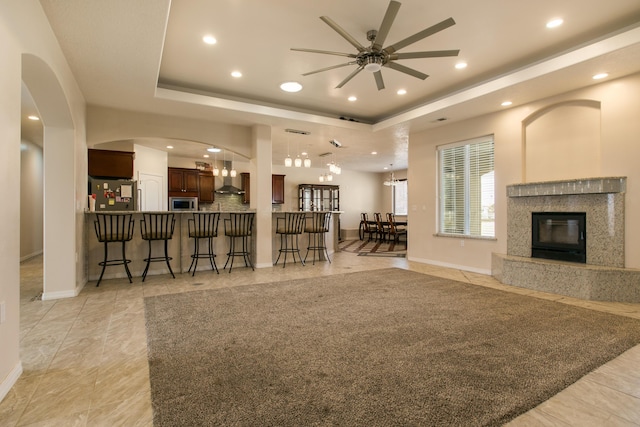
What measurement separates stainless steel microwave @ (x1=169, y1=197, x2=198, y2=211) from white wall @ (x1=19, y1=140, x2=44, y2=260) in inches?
115

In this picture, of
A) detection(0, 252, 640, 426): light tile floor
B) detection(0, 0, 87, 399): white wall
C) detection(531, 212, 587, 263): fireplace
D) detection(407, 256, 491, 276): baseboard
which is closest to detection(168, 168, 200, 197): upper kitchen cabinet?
detection(0, 0, 87, 399): white wall

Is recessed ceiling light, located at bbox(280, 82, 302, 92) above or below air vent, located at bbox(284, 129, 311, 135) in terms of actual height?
above

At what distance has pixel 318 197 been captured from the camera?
11.2 meters

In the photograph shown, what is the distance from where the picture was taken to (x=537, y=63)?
387 centimetres

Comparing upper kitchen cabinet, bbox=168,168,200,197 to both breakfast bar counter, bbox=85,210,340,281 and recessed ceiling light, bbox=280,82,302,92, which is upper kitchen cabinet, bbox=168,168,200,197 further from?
recessed ceiling light, bbox=280,82,302,92

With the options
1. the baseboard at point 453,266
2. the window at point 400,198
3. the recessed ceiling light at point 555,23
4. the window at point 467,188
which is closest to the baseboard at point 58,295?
the baseboard at point 453,266

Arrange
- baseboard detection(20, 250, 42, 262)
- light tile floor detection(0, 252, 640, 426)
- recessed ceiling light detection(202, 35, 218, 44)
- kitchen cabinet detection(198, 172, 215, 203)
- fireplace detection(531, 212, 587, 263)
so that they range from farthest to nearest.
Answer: kitchen cabinet detection(198, 172, 215, 203) → baseboard detection(20, 250, 42, 262) → fireplace detection(531, 212, 587, 263) → recessed ceiling light detection(202, 35, 218, 44) → light tile floor detection(0, 252, 640, 426)

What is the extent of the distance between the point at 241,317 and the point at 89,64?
3.18 meters

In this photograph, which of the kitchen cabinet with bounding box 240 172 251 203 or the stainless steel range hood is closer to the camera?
the stainless steel range hood

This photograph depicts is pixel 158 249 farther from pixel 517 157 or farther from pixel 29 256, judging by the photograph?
pixel 517 157

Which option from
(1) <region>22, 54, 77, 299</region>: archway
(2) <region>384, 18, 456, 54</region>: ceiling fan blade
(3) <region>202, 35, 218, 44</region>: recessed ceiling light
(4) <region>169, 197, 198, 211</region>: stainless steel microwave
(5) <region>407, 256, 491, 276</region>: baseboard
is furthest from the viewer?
(4) <region>169, 197, 198, 211</region>: stainless steel microwave

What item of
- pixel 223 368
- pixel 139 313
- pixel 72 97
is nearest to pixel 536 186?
pixel 223 368

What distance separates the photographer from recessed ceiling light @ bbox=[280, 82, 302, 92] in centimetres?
465

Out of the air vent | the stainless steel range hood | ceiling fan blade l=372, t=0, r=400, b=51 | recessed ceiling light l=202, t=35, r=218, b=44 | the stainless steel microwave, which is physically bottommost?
the stainless steel microwave
